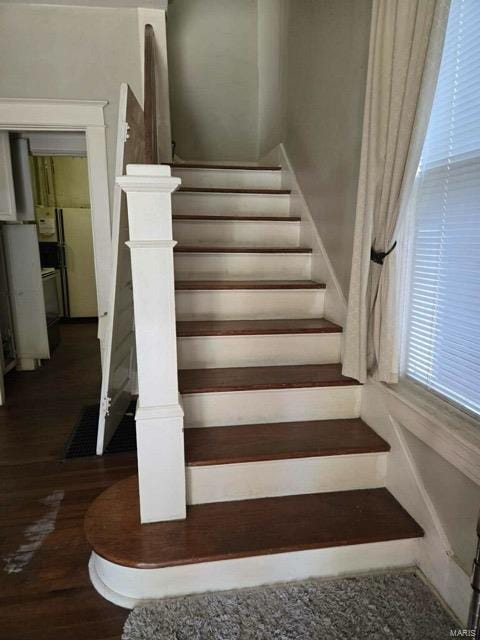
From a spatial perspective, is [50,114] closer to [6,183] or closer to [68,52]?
[68,52]

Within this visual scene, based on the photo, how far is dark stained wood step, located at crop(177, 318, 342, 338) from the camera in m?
1.93

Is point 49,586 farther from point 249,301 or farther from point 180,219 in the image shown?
point 180,219

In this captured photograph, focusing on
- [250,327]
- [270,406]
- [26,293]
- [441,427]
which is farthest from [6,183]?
[441,427]

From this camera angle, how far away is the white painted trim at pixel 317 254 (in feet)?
6.99

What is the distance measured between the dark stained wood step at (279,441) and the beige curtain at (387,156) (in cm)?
28

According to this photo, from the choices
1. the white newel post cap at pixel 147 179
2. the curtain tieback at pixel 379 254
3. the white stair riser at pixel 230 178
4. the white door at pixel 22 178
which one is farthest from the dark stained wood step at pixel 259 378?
the white door at pixel 22 178

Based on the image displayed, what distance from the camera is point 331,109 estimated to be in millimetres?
2219

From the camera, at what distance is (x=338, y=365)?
2.04 metres

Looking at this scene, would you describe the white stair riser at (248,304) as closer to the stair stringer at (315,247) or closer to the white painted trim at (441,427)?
the stair stringer at (315,247)

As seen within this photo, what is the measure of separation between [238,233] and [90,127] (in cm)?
125

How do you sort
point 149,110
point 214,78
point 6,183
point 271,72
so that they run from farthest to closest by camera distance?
1. point 214,78
2. point 271,72
3. point 6,183
4. point 149,110

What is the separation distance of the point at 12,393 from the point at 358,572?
307 cm

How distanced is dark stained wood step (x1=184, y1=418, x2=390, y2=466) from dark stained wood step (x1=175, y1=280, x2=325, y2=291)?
76 centimetres

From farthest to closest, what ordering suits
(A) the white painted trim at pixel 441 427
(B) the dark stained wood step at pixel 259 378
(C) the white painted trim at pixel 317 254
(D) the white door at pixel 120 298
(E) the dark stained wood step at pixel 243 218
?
(E) the dark stained wood step at pixel 243 218
(C) the white painted trim at pixel 317 254
(D) the white door at pixel 120 298
(B) the dark stained wood step at pixel 259 378
(A) the white painted trim at pixel 441 427
